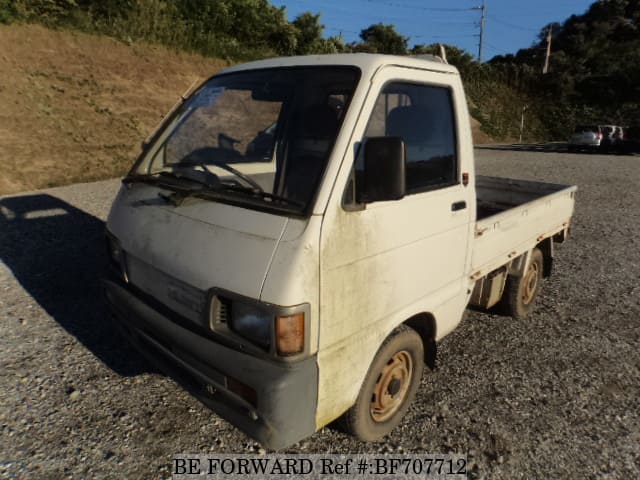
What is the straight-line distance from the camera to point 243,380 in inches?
81.4

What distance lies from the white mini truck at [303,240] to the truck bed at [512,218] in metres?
0.05

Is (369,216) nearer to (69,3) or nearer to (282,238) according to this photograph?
(282,238)

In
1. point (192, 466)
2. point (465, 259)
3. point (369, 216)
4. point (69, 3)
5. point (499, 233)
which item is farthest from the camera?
point (69, 3)

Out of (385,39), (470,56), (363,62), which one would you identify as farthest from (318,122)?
(470,56)

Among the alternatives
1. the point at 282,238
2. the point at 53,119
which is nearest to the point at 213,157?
the point at 282,238

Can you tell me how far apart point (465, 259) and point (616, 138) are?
944 inches

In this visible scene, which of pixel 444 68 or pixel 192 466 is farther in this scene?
pixel 444 68

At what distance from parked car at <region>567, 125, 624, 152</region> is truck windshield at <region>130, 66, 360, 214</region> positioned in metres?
23.9

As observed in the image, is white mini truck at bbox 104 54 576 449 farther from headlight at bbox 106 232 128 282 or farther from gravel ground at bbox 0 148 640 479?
gravel ground at bbox 0 148 640 479

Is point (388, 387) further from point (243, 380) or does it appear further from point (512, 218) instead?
point (512, 218)

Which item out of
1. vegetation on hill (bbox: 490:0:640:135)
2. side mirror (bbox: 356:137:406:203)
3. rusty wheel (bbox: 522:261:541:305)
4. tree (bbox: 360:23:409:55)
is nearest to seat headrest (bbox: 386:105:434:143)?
side mirror (bbox: 356:137:406:203)

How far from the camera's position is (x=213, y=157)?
2977 mm

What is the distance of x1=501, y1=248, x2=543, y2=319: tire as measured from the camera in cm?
422

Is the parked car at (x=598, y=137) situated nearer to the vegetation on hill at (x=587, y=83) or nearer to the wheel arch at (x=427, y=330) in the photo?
the vegetation on hill at (x=587, y=83)
